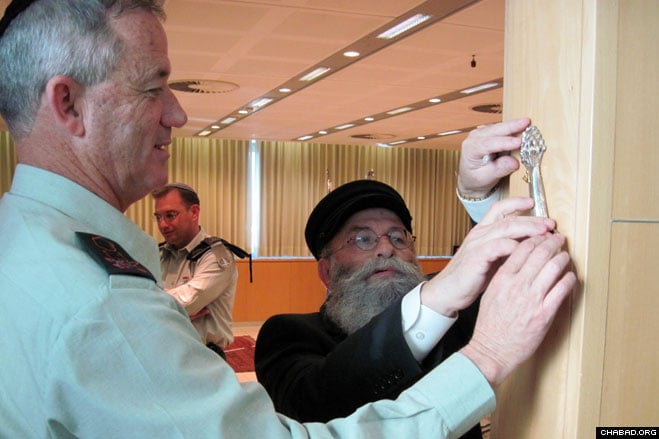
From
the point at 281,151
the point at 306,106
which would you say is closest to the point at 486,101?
the point at 306,106

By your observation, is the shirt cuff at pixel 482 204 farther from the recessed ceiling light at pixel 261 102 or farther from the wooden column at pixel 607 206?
the recessed ceiling light at pixel 261 102

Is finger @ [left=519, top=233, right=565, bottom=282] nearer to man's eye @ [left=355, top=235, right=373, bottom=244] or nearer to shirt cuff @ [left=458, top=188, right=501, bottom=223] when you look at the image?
shirt cuff @ [left=458, top=188, right=501, bottom=223]

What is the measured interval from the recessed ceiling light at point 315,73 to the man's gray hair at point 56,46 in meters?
4.56

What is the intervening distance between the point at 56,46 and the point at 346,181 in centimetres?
1104

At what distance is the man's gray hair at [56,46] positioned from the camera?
935mm

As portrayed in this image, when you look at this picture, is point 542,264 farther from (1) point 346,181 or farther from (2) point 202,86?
(1) point 346,181

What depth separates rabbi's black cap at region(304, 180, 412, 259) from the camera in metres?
1.94

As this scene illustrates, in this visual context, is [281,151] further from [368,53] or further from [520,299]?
[520,299]

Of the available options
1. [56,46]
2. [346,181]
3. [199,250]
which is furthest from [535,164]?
[346,181]

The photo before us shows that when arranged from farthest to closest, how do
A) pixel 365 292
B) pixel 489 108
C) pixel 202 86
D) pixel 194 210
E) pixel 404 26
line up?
pixel 489 108, pixel 202 86, pixel 404 26, pixel 194 210, pixel 365 292

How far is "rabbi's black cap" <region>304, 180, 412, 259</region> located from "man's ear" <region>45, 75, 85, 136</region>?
1.08 meters

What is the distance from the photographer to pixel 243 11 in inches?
150

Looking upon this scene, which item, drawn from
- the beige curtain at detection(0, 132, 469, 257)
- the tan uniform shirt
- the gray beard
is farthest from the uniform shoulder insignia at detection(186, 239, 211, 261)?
the beige curtain at detection(0, 132, 469, 257)

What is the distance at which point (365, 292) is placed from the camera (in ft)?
5.88
